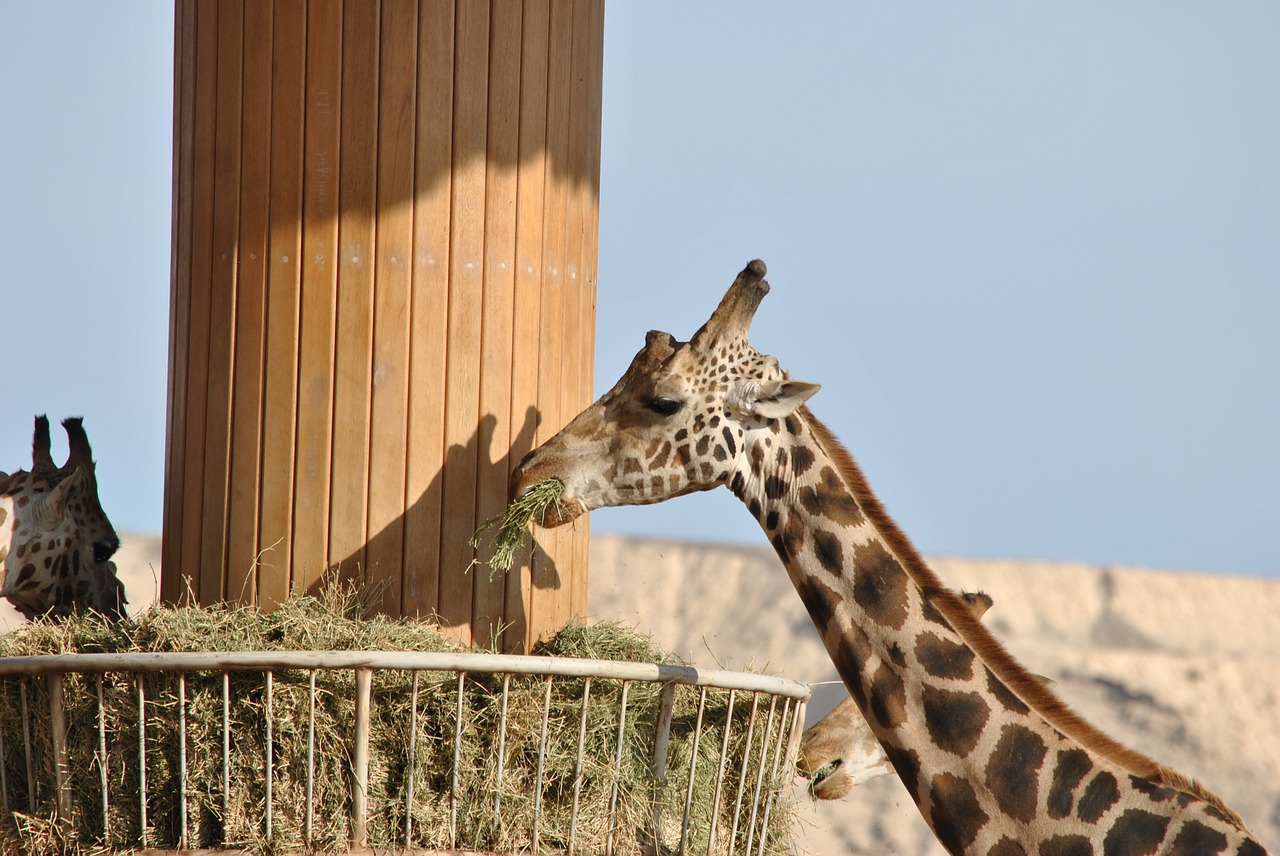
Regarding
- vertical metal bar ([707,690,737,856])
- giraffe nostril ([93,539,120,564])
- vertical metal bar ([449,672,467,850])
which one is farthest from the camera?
giraffe nostril ([93,539,120,564])

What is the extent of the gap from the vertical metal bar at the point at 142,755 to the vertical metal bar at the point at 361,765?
57cm

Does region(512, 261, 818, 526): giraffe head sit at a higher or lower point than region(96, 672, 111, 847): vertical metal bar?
higher

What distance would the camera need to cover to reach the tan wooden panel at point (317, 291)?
16.0ft

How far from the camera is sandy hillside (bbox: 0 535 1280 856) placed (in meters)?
29.3

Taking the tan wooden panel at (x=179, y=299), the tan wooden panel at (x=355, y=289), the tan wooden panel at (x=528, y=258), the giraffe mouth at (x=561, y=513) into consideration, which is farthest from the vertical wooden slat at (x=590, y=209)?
the tan wooden panel at (x=179, y=299)

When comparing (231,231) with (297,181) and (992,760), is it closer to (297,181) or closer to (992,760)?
(297,181)

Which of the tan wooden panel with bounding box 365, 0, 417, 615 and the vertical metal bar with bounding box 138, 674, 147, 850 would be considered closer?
the vertical metal bar with bounding box 138, 674, 147, 850

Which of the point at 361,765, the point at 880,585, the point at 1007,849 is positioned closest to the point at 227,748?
Result: the point at 361,765

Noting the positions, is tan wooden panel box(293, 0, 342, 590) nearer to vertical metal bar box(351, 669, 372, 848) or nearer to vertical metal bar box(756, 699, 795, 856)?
vertical metal bar box(351, 669, 372, 848)

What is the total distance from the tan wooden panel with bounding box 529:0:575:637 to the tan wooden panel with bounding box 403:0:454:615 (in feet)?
1.35

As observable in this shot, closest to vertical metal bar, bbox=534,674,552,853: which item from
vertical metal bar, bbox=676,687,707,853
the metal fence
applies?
the metal fence

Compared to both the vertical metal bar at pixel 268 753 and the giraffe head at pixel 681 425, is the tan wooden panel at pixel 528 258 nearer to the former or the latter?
the giraffe head at pixel 681 425

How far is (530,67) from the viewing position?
5.23 m

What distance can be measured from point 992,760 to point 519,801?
4.96ft
